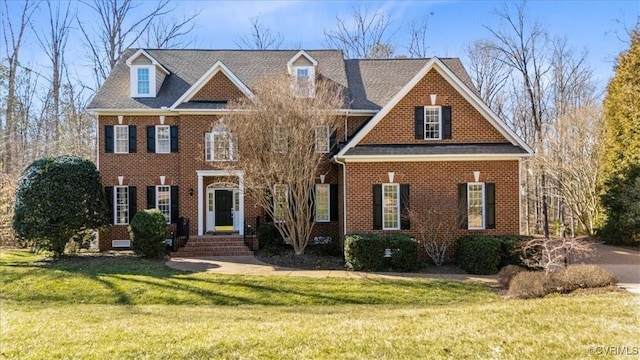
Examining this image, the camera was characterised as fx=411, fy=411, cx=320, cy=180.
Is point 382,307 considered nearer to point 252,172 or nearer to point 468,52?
point 252,172

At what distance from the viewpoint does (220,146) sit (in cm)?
1706

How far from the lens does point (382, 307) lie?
9.87 meters

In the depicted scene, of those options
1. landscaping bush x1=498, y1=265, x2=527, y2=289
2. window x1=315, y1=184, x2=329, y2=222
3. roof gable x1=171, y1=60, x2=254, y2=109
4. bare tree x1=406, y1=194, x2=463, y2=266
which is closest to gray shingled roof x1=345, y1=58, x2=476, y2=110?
window x1=315, y1=184, x2=329, y2=222

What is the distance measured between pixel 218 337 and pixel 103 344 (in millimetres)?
1628

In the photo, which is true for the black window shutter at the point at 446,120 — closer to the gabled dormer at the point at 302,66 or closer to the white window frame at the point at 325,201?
the white window frame at the point at 325,201

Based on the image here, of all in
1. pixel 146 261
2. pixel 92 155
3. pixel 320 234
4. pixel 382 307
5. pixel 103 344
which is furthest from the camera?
pixel 92 155

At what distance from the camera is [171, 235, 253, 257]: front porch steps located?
16.2 m

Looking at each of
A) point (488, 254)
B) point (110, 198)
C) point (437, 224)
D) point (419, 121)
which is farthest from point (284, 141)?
point (110, 198)

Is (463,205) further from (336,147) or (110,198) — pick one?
(110,198)

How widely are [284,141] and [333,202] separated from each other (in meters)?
4.63

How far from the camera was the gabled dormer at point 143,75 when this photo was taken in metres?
18.8

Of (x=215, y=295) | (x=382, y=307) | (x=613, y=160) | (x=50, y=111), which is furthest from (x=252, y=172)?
(x=50, y=111)

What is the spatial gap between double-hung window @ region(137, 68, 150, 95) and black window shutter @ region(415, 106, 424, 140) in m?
A: 12.2

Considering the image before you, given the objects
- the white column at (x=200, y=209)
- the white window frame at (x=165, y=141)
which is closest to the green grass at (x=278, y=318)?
the white column at (x=200, y=209)
